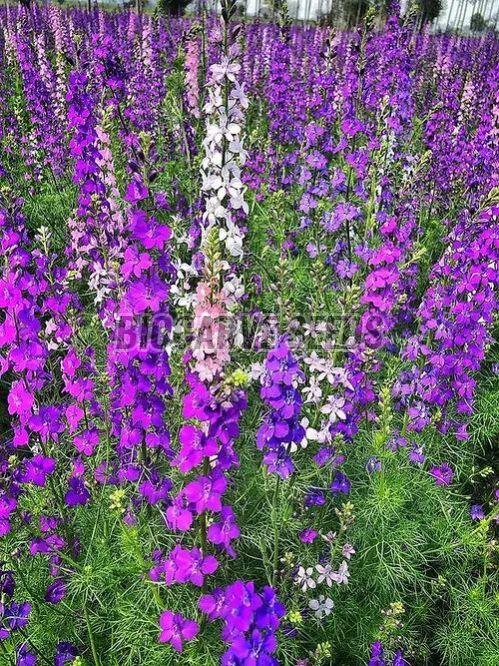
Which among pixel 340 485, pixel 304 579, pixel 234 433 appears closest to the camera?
pixel 234 433

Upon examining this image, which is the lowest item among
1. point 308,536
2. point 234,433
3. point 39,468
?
point 308,536

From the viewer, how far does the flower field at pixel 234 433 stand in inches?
85.4

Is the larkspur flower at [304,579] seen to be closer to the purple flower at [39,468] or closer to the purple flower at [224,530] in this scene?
the purple flower at [224,530]

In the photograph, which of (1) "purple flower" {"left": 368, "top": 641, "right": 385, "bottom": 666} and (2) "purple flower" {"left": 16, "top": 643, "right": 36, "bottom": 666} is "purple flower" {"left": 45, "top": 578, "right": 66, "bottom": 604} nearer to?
(2) "purple flower" {"left": 16, "top": 643, "right": 36, "bottom": 666}

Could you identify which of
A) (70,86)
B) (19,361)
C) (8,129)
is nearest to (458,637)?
(19,361)

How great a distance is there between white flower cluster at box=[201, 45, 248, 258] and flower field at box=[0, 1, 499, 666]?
13mm

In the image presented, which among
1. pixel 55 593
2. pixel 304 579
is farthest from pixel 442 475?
pixel 55 593

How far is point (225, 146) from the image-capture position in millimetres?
2459

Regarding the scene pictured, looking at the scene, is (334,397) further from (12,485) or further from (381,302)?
(12,485)

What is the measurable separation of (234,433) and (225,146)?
1.33m

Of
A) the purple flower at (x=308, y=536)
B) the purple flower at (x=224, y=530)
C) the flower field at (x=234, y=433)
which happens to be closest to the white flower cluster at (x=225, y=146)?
the flower field at (x=234, y=433)

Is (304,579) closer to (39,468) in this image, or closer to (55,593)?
(55,593)

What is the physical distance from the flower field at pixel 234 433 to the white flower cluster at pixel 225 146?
0.01 meters

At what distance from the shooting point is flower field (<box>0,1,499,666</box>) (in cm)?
217
